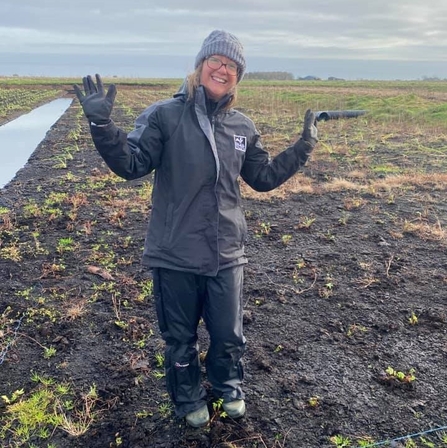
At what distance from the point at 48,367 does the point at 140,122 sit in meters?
1.78

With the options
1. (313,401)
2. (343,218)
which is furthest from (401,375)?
(343,218)

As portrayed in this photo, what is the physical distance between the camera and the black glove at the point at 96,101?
87.0 inches

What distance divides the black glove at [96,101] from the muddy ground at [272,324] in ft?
5.37

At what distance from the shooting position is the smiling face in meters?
2.43

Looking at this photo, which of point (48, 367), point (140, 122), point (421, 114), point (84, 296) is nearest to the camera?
point (140, 122)

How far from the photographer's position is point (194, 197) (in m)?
2.44

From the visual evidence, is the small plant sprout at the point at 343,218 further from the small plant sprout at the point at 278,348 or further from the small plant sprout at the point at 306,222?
the small plant sprout at the point at 278,348

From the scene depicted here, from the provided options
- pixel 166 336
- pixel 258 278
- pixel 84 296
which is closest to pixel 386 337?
pixel 258 278

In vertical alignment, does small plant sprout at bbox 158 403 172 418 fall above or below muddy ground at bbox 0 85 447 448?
below

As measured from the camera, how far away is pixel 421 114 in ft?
59.8

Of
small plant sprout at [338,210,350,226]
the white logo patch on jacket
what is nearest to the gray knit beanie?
the white logo patch on jacket

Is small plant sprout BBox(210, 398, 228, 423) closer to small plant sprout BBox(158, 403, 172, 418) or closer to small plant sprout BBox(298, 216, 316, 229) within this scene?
small plant sprout BBox(158, 403, 172, 418)

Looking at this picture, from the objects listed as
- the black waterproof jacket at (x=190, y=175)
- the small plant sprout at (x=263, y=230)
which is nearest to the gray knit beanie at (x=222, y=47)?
the black waterproof jacket at (x=190, y=175)

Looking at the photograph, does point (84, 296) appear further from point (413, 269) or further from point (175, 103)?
point (413, 269)
